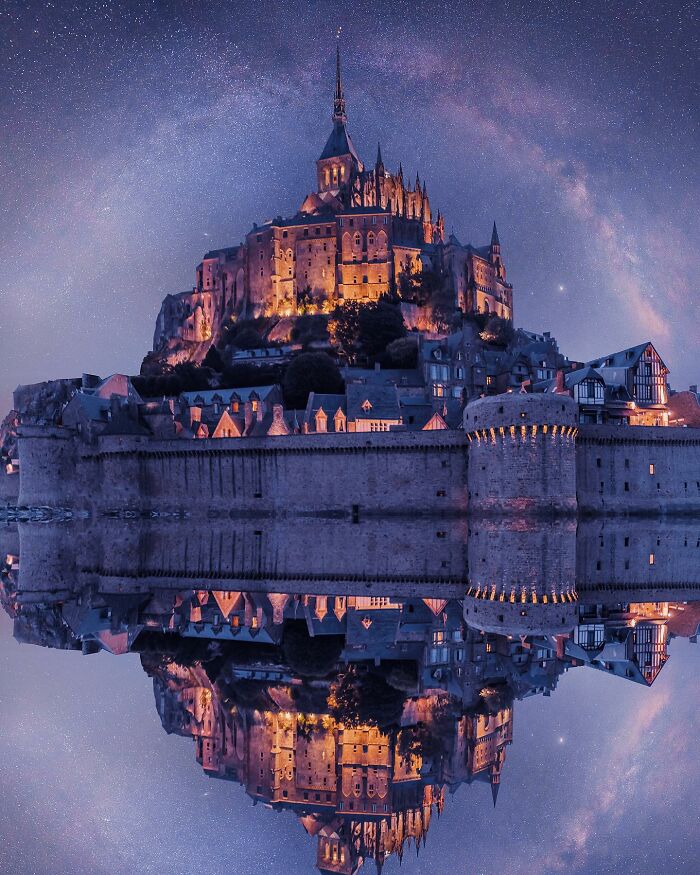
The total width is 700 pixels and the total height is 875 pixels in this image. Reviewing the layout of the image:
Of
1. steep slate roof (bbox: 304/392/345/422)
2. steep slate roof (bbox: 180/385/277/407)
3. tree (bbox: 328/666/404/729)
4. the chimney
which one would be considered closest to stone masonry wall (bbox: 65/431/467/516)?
the chimney

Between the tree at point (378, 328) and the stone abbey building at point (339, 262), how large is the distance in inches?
417

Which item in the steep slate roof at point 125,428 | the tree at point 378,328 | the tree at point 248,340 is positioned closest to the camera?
the steep slate roof at point 125,428

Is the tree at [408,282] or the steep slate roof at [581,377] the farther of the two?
the tree at [408,282]

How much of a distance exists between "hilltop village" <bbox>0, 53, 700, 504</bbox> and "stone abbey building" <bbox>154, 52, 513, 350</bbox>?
A: 164 mm

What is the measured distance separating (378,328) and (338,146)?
37673 millimetres

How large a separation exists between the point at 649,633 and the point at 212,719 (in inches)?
320

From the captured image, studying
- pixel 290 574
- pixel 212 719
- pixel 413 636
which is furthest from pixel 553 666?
pixel 290 574

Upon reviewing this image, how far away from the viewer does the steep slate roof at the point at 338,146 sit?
95.9 m

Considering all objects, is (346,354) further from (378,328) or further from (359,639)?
(359,639)

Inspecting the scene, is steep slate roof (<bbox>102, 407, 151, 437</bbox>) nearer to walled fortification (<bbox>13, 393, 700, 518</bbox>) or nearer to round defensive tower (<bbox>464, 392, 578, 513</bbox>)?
walled fortification (<bbox>13, 393, 700, 518</bbox>)

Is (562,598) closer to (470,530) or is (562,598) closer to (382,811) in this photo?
(382,811)

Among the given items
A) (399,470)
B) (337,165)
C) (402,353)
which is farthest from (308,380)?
(337,165)

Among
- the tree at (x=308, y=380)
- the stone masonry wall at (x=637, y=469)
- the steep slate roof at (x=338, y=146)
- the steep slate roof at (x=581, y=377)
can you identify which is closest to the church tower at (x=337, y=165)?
the steep slate roof at (x=338, y=146)

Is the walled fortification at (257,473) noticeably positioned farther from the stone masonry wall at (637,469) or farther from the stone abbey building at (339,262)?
the stone abbey building at (339,262)
